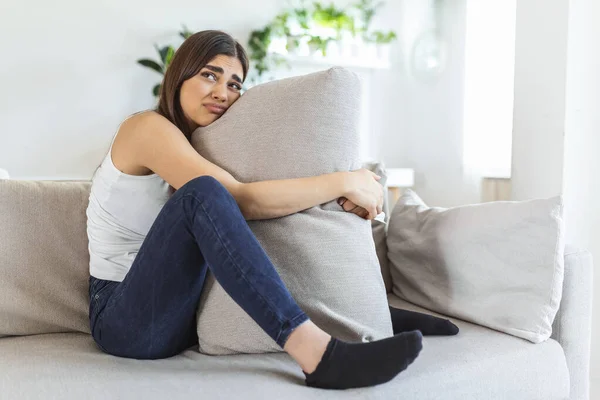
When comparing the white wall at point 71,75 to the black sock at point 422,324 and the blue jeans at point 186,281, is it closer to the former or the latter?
the blue jeans at point 186,281

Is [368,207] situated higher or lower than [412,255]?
higher

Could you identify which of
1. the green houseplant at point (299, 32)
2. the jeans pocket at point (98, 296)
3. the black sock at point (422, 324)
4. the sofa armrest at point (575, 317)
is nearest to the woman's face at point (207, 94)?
the jeans pocket at point (98, 296)

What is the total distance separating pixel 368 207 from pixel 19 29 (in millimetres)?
2598

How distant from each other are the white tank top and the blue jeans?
10 centimetres

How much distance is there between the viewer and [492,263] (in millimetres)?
1438

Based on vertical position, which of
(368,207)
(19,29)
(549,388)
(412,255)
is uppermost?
(19,29)

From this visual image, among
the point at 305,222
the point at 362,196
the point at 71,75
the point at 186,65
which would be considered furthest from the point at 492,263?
the point at 71,75

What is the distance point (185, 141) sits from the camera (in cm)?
133

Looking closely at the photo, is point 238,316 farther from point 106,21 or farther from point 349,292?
point 106,21

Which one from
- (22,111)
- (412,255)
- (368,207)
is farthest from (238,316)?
(22,111)

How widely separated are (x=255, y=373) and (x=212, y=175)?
423mm

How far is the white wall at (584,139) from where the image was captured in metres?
2.11

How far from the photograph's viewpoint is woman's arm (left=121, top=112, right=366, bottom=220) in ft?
4.13

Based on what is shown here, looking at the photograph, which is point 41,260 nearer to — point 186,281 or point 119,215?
point 119,215
